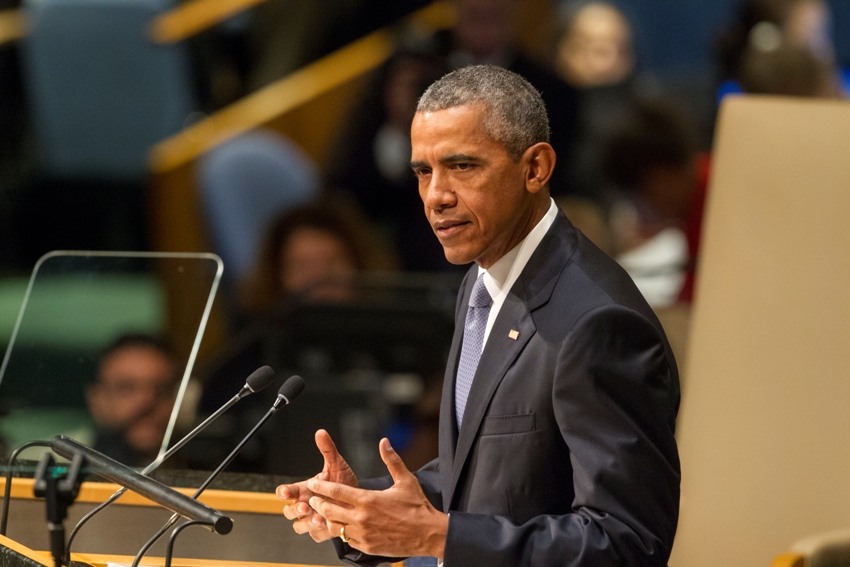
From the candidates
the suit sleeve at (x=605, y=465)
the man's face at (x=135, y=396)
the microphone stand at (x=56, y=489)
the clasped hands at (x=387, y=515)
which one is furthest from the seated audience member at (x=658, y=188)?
the microphone stand at (x=56, y=489)

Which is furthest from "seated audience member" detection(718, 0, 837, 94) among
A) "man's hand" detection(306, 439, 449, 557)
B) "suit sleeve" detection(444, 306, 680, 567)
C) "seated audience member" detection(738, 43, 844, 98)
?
"man's hand" detection(306, 439, 449, 557)

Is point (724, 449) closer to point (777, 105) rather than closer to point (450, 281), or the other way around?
point (777, 105)

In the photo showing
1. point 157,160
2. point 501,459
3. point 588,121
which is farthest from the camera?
point 157,160

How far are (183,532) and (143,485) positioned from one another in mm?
535

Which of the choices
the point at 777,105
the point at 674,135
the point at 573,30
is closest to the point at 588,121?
the point at 573,30

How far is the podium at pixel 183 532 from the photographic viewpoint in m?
2.47

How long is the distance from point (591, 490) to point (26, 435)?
4.61ft

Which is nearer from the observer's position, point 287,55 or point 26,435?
point 26,435

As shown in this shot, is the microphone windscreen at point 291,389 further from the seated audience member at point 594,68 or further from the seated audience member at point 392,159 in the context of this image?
the seated audience member at point 594,68

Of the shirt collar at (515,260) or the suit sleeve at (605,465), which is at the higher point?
the shirt collar at (515,260)

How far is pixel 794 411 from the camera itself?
3.23 meters

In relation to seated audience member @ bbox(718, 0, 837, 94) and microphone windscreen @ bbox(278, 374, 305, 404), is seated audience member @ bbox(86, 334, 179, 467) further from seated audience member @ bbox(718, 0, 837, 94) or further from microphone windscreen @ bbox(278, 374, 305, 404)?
seated audience member @ bbox(718, 0, 837, 94)

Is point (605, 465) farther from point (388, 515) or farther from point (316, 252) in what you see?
point (316, 252)

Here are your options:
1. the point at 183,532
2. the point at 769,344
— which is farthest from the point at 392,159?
the point at 183,532
